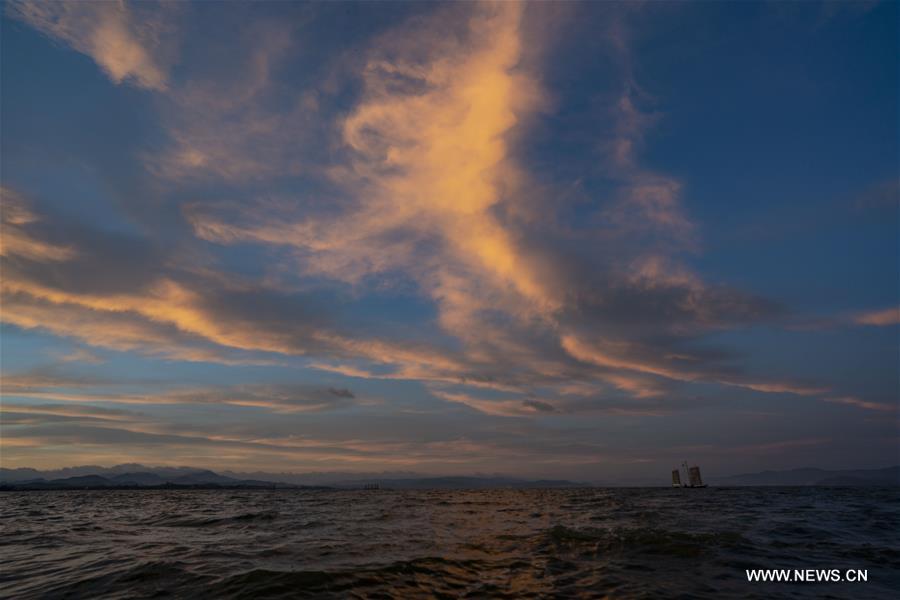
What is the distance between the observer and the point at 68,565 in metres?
17.0

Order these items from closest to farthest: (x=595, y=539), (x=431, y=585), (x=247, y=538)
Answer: (x=431, y=585) → (x=595, y=539) → (x=247, y=538)

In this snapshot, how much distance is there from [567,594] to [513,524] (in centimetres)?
1891

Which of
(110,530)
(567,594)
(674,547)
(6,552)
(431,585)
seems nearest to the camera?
(567,594)

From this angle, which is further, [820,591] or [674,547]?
[674,547]

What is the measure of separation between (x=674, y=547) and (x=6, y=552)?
99.3ft


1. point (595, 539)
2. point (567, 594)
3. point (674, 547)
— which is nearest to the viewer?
point (567, 594)

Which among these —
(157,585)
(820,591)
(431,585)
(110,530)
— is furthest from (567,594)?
(110,530)

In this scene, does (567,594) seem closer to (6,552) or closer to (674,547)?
(674,547)

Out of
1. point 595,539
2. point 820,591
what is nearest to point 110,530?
point 595,539

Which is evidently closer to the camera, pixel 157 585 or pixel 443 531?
pixel 157 585

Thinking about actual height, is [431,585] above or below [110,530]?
above

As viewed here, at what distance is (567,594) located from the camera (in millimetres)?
12344

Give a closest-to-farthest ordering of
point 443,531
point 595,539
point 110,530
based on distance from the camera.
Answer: point 595,539, point 443,531, point 110,530

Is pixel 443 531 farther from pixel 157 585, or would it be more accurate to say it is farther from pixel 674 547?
pixel 157 585
